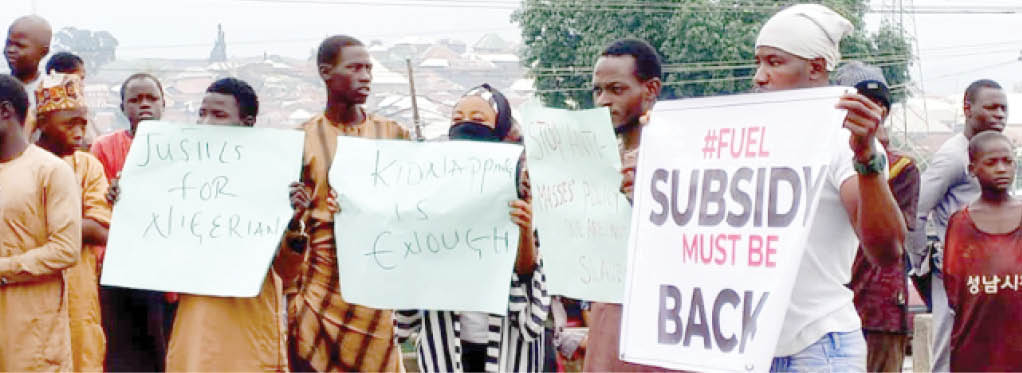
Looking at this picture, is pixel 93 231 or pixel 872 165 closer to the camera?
pixel 872 165

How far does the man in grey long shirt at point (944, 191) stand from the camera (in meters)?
8.38

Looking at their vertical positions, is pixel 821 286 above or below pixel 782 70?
below

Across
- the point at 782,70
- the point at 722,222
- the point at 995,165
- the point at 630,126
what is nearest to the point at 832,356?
the point at 722,222

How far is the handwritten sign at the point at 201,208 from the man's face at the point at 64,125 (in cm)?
76

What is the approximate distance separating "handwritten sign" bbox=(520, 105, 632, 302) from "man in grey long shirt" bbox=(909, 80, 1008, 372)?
278 centimetres

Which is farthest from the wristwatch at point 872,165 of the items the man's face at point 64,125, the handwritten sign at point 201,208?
the man's face at point 64,125

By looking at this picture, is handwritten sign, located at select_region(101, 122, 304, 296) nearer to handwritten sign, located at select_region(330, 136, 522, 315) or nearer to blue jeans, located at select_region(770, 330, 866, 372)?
handwritten sign, located at select_region(330, 136, 522, 315)

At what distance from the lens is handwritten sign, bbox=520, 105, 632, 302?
6.00 m

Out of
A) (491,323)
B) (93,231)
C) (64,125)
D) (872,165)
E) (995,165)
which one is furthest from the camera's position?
(995,165)

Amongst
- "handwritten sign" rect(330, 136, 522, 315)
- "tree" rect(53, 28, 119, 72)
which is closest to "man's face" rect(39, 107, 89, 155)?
"handwritten sign" rect(330, 136, 522, 315)

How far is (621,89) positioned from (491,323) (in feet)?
4.17

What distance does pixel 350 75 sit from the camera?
Answer: 6.84 meters

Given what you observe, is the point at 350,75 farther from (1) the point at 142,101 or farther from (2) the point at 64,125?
(1) the point at 142,101

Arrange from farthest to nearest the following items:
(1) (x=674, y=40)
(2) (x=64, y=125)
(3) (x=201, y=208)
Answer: (1) (x=674, y=40) < (2) (x=64, y=125) < (3) (x=201, y=208)
